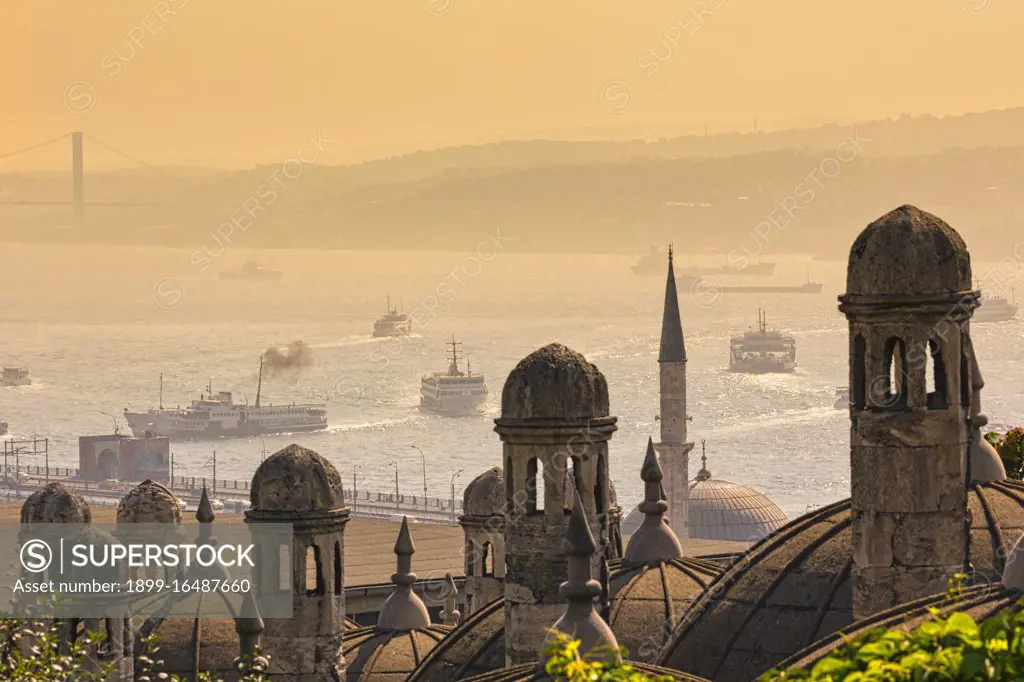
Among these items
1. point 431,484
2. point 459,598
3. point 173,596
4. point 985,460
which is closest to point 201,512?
point 173,596

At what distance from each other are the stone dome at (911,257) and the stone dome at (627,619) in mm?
4943

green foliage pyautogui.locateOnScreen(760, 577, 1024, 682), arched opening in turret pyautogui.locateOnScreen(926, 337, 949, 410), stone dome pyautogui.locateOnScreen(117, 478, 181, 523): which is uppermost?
arched opening in turret pyautogui.locateOnScreen(926, 337, 949, 410)

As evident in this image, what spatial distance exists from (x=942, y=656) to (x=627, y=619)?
1078 cm

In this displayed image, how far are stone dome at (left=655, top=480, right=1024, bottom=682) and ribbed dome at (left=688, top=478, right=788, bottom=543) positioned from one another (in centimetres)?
6607

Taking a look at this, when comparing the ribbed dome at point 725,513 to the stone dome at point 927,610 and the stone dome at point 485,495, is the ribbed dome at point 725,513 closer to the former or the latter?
the stone dome at point 485,495

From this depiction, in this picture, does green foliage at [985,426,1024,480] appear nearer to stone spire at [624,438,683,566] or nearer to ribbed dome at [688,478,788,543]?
stone spire at [624,438,683,566]

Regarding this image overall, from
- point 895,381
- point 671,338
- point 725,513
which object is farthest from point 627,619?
point 671,338

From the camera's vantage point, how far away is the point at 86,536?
23359 mm

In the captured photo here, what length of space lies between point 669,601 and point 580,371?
2764mm

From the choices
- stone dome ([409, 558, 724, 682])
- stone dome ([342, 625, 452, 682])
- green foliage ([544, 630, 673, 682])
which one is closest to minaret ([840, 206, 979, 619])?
stone dome ([409, 558, 724, 682])

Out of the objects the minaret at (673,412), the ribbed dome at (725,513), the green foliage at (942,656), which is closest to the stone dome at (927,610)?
the green foliage at (942,656)

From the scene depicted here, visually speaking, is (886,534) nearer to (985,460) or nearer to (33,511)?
(985,460)

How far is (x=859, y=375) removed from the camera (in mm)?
15570

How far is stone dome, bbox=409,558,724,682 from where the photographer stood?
19.7 m
